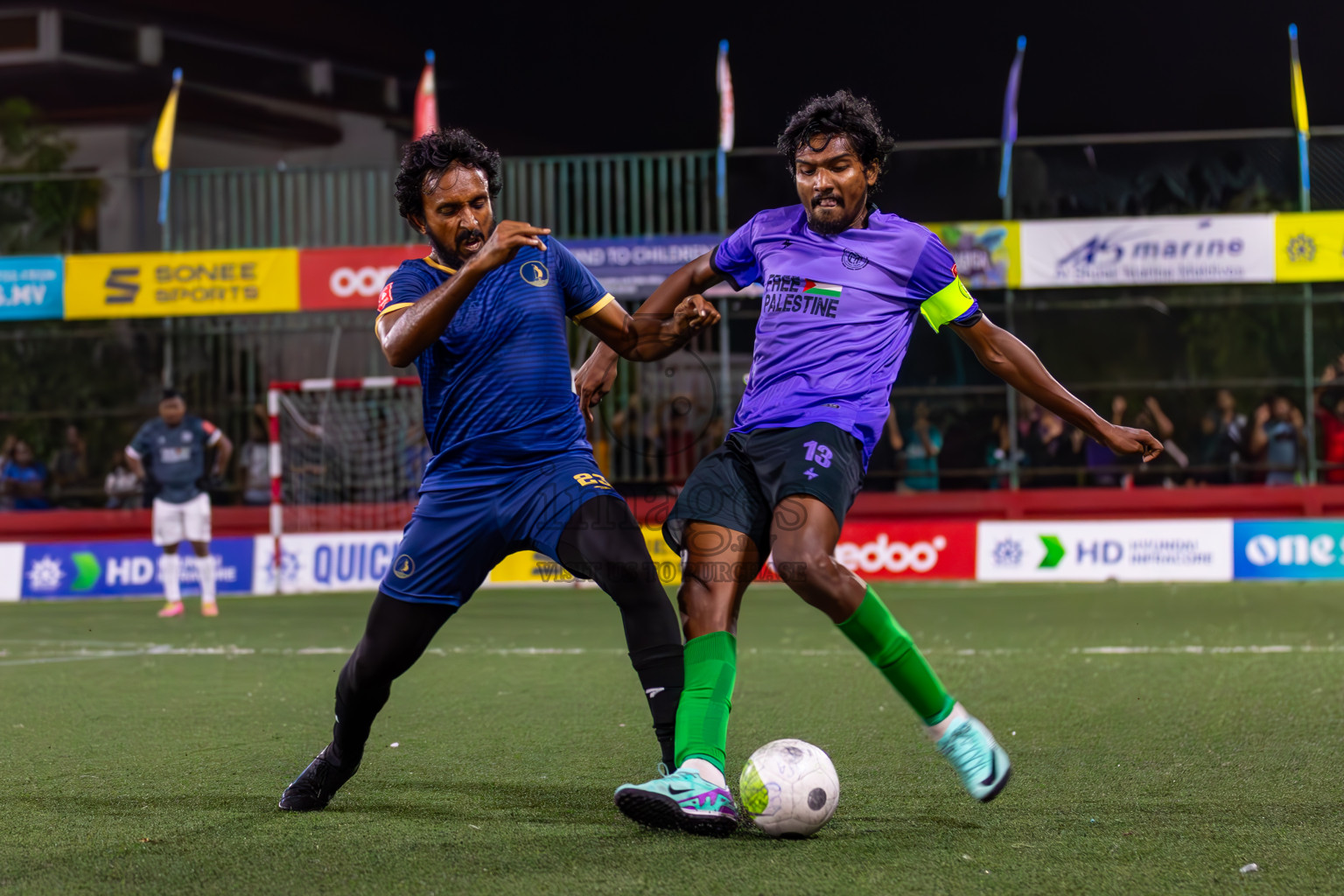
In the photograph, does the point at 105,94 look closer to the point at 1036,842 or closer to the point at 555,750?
the point at 555,750

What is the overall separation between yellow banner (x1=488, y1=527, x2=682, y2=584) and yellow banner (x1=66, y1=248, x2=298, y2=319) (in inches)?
185

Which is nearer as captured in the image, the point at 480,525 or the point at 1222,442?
the point at 480,525

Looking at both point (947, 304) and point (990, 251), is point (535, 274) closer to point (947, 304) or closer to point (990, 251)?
point (947, 304)

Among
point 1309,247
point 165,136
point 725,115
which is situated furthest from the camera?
point 165,136

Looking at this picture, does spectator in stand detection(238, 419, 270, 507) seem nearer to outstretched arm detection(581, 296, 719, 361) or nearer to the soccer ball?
outstretched arm detection(581, 296, 719, 361)

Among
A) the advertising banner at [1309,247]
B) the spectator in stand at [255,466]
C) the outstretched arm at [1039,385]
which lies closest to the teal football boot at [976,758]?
the outstretched arm at [1039,385]

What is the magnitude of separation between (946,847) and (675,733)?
0.85m

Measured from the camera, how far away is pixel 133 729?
602cm

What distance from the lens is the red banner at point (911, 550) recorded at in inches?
601

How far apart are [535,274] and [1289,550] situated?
1270 centimetres

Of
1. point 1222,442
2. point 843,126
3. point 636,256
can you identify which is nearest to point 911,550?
point 1222,442

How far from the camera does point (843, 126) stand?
4328 millimetres

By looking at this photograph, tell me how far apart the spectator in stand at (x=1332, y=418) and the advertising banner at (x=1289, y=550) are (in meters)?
2.94

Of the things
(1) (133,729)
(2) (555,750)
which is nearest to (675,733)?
(2) (555,750)
